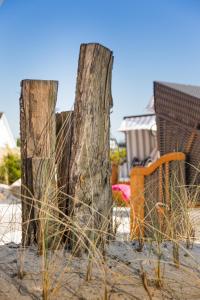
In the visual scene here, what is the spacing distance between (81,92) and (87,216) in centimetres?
58

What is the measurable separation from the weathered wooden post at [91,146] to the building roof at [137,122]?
10166 millimetres

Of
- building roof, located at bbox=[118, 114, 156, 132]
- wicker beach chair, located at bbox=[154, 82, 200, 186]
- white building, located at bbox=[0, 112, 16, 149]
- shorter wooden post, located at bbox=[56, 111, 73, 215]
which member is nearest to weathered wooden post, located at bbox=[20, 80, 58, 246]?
shorter wooden post, located at bbox=[56, 111, 73, 215]

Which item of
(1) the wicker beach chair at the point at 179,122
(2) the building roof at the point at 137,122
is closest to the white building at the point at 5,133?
(2) the building roof at the point at 137,122

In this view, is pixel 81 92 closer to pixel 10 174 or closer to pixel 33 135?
pixel 33 135

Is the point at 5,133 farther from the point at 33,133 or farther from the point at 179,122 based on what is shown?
the point at 33,133

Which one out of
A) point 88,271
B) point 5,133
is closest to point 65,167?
point 88,271

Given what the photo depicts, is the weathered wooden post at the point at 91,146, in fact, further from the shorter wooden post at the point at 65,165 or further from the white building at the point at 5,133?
the white building at the point at 5,133

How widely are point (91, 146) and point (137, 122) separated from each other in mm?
10855

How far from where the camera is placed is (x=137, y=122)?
13102 millimetres

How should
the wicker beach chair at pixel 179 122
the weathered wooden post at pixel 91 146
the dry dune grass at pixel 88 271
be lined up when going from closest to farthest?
the dry dune grass at pixel 88 271
the weathered wooden post at pixel 91 146
the wicker beach chair at pixel 179 122

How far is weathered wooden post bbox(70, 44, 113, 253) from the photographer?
229 centimetres

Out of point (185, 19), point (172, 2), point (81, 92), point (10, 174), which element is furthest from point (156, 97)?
point (10, 174)

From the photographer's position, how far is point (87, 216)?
7.57 feet

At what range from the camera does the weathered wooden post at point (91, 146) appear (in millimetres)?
2291
